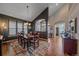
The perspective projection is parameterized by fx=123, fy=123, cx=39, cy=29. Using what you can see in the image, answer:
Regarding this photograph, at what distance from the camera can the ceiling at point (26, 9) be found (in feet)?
7.75

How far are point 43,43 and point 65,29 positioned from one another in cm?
50

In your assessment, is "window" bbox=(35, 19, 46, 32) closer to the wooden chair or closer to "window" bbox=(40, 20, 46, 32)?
"window" bbox=(40, 20, 46, 32)

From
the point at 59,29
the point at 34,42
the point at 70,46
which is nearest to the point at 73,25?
the point at 59,29

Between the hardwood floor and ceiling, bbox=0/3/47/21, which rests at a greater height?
ceiling, bbox=0/3/47/21

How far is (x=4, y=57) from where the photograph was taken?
2.44 meters

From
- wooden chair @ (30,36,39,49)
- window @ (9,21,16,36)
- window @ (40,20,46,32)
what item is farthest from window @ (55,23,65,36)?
window @ (9,21,16,36)

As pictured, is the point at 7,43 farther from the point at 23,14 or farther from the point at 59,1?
the point at 59,1

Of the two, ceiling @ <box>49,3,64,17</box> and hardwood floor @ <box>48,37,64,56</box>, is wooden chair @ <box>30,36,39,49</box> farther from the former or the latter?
ceiling @ <box>49,3,64,17</box>

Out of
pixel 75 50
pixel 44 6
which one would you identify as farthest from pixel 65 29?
pixel 44 6

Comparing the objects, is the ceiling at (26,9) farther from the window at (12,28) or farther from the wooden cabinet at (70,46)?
the wooden cabinet at (70,46)

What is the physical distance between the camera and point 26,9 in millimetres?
2396

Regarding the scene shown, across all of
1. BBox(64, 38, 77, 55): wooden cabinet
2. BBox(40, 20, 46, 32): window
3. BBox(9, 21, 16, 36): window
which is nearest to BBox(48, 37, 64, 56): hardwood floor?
BBox(64, 38, 77, 55): wooden cabinet

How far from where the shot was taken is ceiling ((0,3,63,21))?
2.36 m

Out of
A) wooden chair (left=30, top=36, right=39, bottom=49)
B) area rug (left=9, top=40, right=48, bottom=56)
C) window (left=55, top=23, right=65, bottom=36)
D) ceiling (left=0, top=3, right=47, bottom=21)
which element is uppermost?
ceiling (left=0, top=3, right=47, bottom=21)
